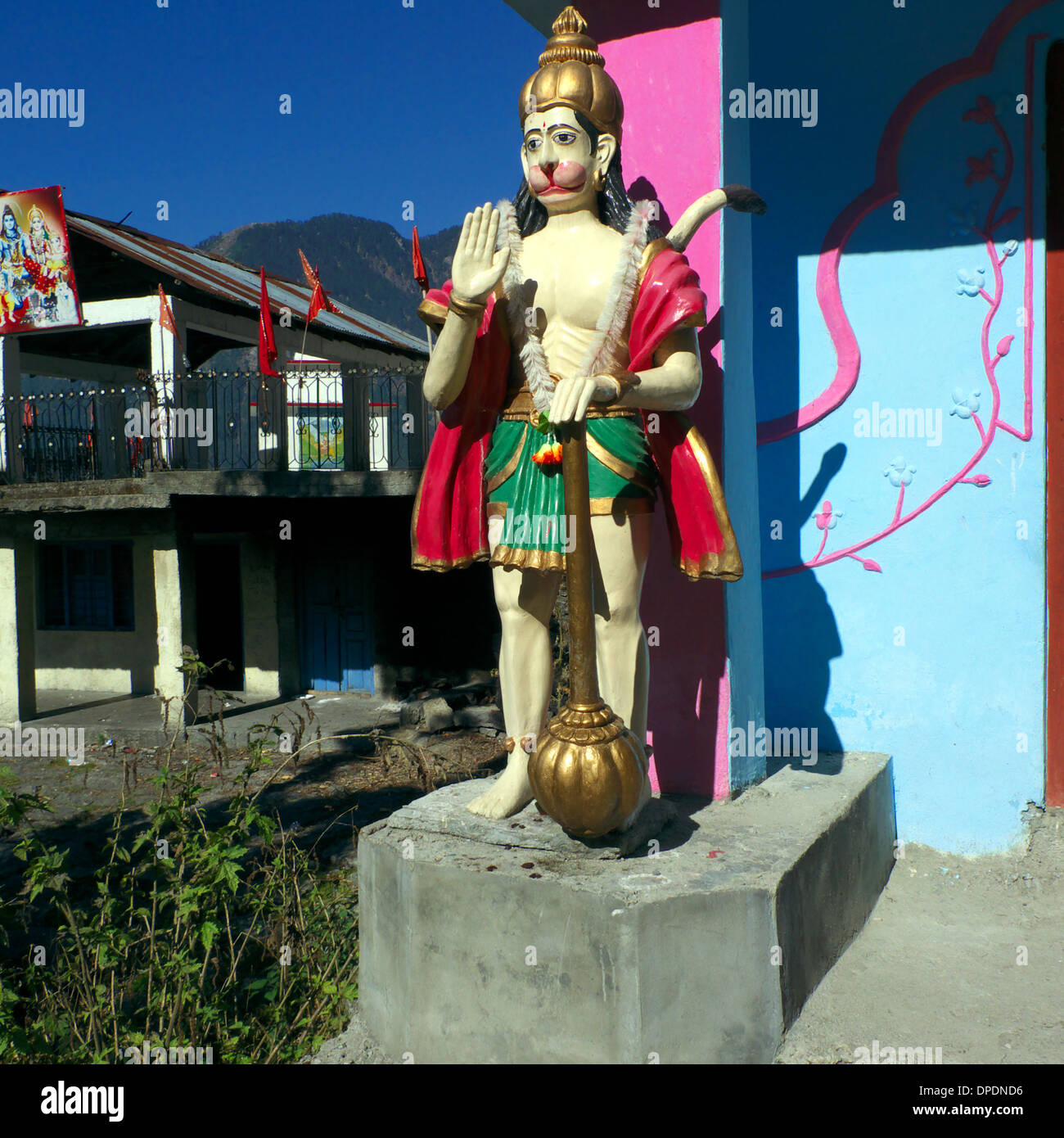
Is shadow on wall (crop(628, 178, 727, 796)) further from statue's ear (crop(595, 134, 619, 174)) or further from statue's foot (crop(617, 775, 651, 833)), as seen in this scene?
statue's foot (crop(617, 775, 651, 833))

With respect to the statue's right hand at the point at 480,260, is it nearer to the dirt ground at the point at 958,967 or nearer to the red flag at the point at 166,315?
the dirt ground at the point at 958,967

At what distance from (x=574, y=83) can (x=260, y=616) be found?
10590mm

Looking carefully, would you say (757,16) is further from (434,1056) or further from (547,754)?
(434,1056)

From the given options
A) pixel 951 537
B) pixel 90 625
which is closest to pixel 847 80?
pixel 951 537

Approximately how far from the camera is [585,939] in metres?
2.35

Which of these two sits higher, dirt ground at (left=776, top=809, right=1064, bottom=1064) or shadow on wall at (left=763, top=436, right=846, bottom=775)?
shadow on wall at (left=763, top=436, right=846, bottom=775)

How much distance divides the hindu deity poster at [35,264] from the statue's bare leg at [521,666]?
30.5 ft

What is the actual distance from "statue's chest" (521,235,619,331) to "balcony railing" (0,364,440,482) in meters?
6.91

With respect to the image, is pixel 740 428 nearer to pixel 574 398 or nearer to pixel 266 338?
pixel 574 398

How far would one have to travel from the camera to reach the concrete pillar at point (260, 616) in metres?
12.4

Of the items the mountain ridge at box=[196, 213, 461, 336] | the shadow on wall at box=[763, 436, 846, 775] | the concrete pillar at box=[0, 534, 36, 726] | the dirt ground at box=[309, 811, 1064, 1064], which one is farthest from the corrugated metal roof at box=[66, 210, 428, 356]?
the mountain ridge at box=[196, 213, 461, 336]

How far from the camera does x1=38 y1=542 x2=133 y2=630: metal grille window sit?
12.7 meters

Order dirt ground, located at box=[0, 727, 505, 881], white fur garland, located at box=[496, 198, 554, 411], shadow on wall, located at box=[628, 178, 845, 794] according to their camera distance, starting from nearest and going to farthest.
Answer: white fur garland, located at box=[496, 198, 554, 411], shadow on wall, located at box=[628, 178, 845, 794], dirt ground, located at box=[0, 727, 505, 881]

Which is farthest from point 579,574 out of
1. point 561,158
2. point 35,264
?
point 35,264
